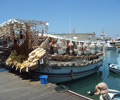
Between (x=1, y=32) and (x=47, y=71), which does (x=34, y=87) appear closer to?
(x=47, y=71)

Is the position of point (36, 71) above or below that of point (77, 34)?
below

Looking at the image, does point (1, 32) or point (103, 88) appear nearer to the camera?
point (103, 88)

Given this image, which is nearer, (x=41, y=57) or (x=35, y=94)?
(x=35, y=94)

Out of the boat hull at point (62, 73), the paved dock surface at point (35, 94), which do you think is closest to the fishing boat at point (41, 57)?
the boat hull at point (62, 73)

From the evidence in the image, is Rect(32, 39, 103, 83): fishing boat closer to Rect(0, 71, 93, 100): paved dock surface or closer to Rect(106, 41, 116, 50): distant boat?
Rect(0, 71, 93, 100): paved dock surface

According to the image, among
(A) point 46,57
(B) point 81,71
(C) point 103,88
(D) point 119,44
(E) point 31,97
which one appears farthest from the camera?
(D) point 119,44

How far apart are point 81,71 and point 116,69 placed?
7170 mm

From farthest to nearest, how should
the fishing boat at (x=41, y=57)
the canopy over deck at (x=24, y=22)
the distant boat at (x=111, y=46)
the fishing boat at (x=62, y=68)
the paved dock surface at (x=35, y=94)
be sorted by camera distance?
the distant boat at (x=111, y=46)
the canopy over deck at (x=24, y=22)
the fishing boat at (x=62, y=68)
the fishing boat at (x=41, y=57)
the paved dock surface at (x=35, y=94)

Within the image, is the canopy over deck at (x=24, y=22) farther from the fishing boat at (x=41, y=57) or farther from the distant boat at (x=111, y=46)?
the distant boat at (x=111, y=46)

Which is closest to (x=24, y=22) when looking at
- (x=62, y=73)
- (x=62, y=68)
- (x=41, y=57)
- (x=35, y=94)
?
(x=41, y=57)

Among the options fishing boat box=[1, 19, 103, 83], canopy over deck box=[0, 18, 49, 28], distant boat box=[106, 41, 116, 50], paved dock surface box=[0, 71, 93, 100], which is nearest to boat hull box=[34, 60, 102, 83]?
fishing boat box=[1, 19, 103, 83]

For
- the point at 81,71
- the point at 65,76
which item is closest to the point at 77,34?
the point at 81,71

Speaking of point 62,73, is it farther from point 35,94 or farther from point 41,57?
point 35,94

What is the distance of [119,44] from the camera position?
78.6 meters
